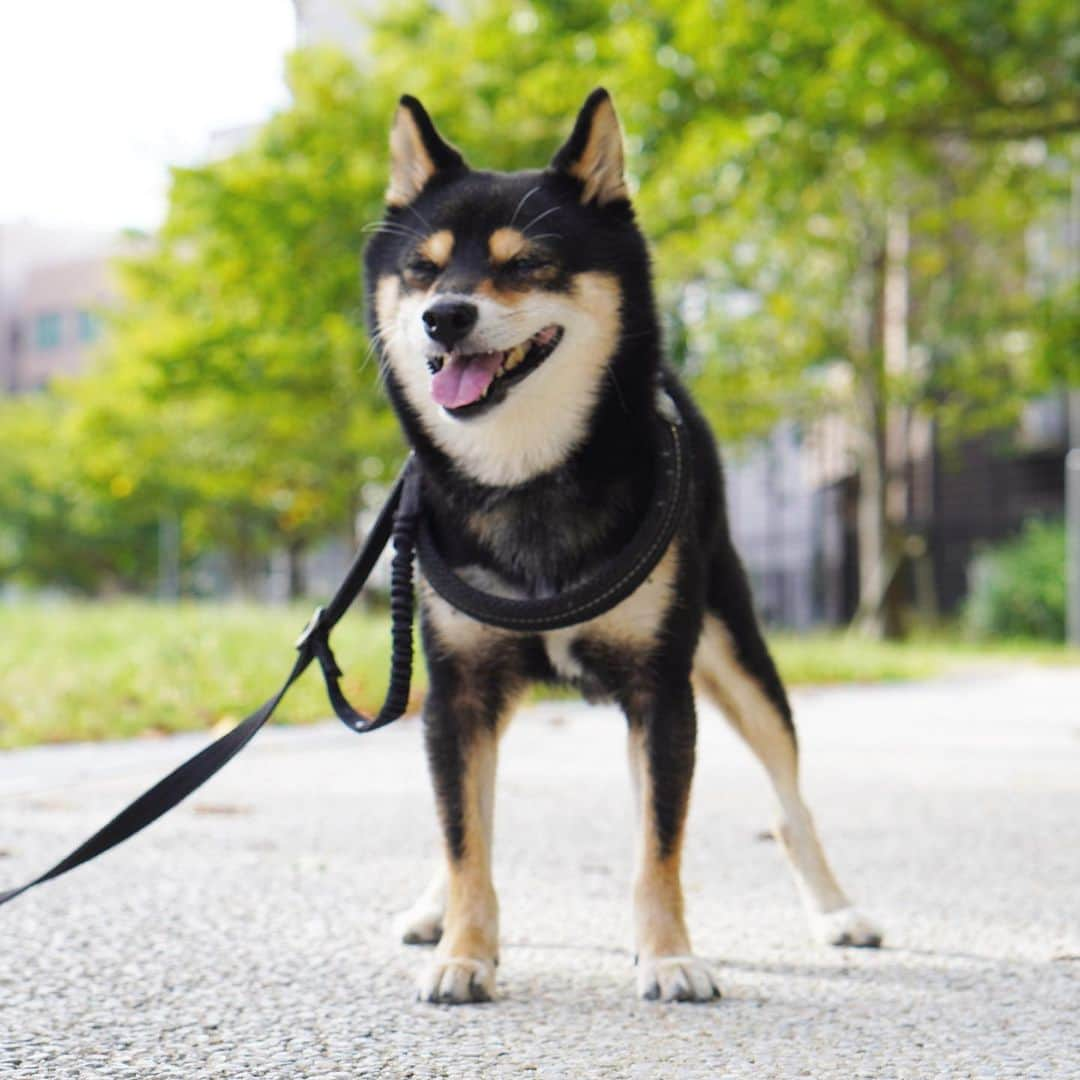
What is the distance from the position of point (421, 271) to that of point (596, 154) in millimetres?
466

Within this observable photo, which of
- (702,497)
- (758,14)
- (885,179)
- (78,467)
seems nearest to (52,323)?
(78,467)

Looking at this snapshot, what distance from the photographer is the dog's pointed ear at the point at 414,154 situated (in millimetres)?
3342

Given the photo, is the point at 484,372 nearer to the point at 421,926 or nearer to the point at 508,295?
the point at 508,295

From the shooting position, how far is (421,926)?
3.43m

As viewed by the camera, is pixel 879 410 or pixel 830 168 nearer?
pixel 830 168

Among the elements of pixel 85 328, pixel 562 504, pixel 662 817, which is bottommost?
pixel 662 817

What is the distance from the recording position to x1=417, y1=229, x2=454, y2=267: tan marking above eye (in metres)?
3.10

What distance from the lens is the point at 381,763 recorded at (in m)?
6.95

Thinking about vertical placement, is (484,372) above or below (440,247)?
below

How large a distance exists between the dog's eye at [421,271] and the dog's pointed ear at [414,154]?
27 centimetres

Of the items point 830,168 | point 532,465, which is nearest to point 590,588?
point 532,465

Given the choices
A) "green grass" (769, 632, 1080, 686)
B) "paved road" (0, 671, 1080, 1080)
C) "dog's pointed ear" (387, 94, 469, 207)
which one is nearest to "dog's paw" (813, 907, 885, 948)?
"paved road" (0, 671, 1080, 1080)

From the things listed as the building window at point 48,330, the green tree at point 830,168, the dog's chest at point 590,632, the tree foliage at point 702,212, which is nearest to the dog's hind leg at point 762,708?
the dog's chest at point 590,632

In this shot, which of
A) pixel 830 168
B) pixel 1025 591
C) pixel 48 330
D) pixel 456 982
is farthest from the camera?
pixel 48 330
